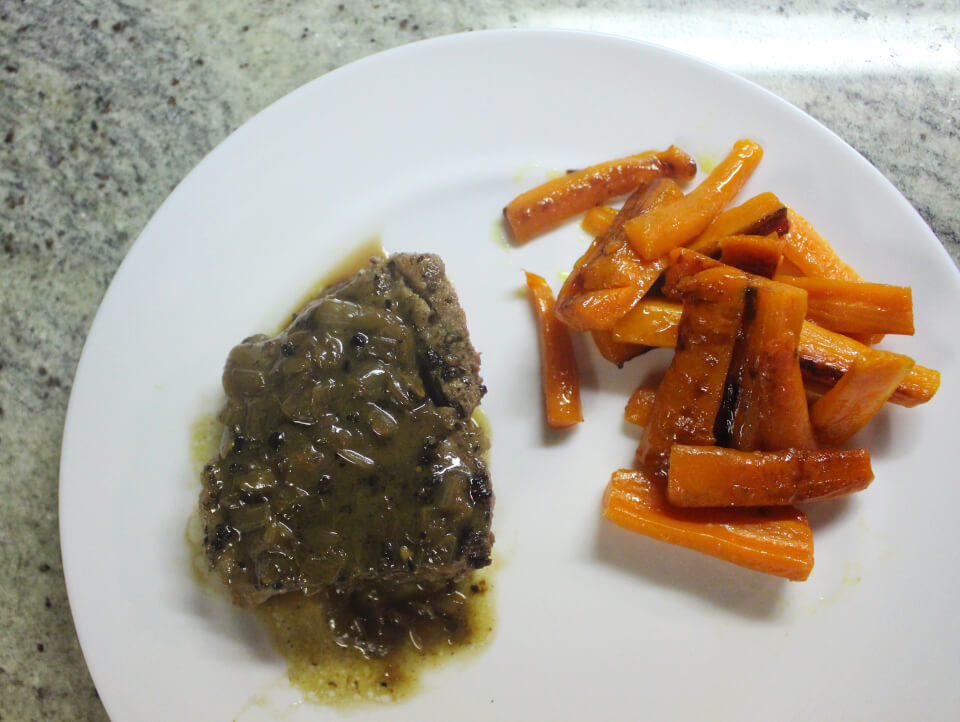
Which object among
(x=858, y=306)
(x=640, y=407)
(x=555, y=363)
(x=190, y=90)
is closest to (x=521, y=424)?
(x=555, y=363)

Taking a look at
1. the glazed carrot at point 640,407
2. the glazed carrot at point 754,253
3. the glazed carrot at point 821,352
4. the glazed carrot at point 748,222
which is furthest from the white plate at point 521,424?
the glazed carrot at point 754,253

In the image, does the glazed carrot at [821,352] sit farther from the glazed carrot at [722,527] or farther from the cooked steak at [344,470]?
the cooked steak at [344,470]

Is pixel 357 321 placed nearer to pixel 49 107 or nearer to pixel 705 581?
pixel 705 581

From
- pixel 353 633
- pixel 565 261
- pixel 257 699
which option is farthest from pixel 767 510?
pixel 257 699

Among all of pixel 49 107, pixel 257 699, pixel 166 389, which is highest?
pixel 49 107

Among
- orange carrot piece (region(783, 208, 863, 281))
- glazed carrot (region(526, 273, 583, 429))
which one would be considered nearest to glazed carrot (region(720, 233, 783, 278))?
orange carrot piece (region(783, 208, 863, 281))
